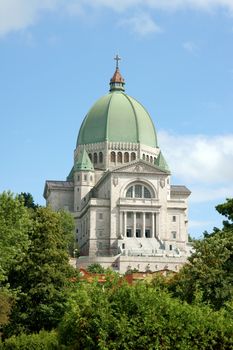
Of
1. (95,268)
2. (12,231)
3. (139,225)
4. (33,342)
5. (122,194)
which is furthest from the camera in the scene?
(122,194)

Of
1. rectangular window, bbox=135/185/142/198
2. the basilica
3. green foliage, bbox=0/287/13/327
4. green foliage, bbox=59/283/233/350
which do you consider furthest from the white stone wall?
green foliage, bbox=59/283/233/350

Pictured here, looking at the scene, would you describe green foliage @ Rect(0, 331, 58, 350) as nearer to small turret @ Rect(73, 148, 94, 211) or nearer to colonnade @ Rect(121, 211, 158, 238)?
colonnade @ Rect(121, 211, 158, 238)

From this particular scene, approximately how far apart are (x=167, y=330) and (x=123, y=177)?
120240 millimetres

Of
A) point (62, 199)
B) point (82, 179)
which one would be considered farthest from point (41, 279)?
point (62, 199)

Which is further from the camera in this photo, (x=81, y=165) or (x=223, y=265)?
(x=81, y=165)

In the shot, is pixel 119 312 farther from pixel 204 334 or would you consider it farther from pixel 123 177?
pixel 123 177

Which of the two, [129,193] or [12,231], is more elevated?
[129,193]

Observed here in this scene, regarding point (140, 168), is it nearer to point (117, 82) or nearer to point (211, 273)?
point (117, 82)

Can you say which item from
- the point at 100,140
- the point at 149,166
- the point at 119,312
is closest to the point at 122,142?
the point at 100,140

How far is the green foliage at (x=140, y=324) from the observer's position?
38.2 meters

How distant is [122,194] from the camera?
158250mm

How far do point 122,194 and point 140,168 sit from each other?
17.5 ft

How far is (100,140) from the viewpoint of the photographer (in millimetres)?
175625

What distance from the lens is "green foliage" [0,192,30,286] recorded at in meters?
59.2
